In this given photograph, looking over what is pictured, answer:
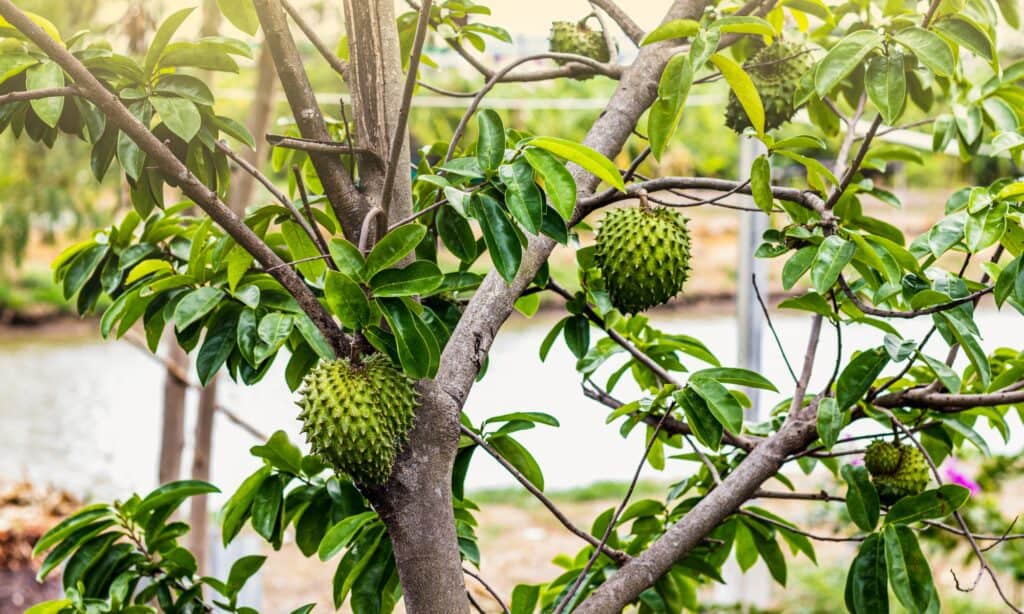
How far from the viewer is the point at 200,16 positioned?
2307mm

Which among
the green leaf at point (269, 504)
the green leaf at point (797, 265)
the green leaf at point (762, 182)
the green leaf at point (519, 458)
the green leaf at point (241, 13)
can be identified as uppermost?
the green leaf at point (241, 13)

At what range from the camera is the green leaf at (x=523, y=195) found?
0.73 m

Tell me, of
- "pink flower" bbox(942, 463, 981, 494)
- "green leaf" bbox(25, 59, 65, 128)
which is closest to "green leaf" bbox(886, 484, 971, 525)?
"green leaf" bbox(25, 59, 65, 128)

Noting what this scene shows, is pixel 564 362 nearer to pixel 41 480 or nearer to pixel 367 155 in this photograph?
pixel 41 480

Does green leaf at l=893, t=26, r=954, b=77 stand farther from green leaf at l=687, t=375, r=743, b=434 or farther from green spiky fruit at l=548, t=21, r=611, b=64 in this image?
green spiky fruit at l=548, t=21, r=611, b=64

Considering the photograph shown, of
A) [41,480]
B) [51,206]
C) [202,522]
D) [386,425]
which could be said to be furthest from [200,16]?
[41,480]

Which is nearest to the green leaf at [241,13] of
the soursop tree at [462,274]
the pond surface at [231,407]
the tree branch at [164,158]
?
the soursop tree at [462,274]

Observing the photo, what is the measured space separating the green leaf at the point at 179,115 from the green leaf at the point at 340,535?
37 cm

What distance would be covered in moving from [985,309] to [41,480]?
7303mm

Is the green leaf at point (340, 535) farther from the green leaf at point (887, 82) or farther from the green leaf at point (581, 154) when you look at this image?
the green leaf at point (887, 82)

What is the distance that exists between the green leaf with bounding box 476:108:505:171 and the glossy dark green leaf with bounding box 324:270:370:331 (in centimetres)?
14

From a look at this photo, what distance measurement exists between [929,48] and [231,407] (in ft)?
19.4

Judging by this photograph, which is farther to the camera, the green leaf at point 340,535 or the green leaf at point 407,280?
the green leaf at point 340,535

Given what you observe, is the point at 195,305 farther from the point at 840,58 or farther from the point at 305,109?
the point at 840,58
